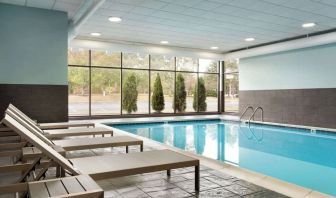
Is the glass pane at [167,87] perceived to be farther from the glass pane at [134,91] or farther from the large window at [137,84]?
the glass pane at [134,91]

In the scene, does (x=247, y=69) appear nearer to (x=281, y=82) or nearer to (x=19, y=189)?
(x=281, y=82)

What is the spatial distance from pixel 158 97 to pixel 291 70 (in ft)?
19.2

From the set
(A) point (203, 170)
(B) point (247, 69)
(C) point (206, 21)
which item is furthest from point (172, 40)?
(A) point (203, 170)

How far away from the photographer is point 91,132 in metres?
5.31

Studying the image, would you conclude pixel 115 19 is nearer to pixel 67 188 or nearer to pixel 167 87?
pixel 67 188

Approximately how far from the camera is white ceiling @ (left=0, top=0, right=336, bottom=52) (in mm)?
6074

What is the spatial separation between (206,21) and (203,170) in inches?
197

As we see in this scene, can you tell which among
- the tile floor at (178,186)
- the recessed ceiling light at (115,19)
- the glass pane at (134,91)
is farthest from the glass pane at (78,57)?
the tile floor at (178,186)

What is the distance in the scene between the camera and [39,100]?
6.54m

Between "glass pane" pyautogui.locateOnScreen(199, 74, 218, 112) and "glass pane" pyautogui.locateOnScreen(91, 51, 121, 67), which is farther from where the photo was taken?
"glass pane" pyautogui.locateOnScreen(199, 74, 218, 112)

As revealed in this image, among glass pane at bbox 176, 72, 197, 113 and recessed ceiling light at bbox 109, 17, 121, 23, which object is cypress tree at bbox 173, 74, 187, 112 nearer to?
glass pane at bbox 176, 72, 197, 113

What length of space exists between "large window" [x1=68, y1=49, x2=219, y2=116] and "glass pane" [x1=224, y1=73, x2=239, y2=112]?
538 millimetres

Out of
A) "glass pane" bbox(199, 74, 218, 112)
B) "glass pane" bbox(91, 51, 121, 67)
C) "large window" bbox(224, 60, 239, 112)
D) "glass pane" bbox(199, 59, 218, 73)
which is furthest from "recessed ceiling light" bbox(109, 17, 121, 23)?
"large window" bbox(224, 60, 239, 112)

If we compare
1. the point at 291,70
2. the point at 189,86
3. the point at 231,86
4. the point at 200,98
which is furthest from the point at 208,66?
the point at 291,70
